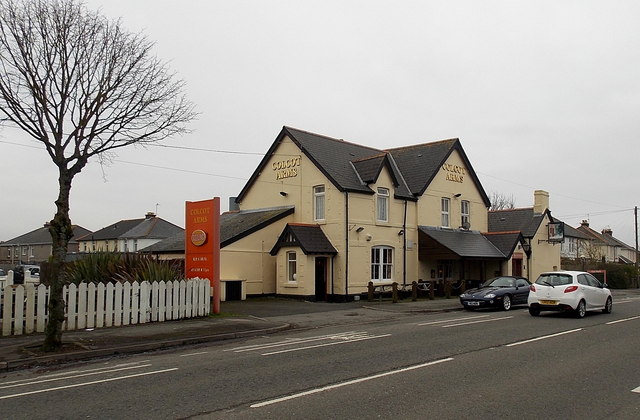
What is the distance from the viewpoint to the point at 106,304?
50.1 feet

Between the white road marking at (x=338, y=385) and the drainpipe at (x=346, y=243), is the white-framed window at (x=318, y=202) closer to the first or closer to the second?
the drainpipe at (x=346, y=243)

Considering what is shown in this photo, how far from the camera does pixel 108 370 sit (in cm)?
998

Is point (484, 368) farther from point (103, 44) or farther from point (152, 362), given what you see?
point (103, 44)

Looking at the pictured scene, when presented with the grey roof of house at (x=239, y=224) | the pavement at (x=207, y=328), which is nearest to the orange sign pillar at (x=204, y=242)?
the pavement at (x=207, y=328)

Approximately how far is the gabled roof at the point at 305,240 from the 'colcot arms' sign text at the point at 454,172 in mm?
9574

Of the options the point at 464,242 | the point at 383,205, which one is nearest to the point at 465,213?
the point at 464,242

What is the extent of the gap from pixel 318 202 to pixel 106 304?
14.0m

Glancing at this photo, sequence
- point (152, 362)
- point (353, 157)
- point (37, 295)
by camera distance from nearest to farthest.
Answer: point (152, 362)
point (37, 295)
point (353, 157)

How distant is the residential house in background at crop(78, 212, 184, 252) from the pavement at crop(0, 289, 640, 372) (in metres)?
42.3

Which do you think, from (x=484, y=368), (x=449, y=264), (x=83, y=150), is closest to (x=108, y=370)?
(x=83, y=150)

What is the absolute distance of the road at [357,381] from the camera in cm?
689

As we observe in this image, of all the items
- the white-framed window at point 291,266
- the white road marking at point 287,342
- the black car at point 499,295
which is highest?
the white-framed window at point 291,266

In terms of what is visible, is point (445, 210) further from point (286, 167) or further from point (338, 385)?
point (338, 385)

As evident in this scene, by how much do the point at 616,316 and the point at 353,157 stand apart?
1517cm
